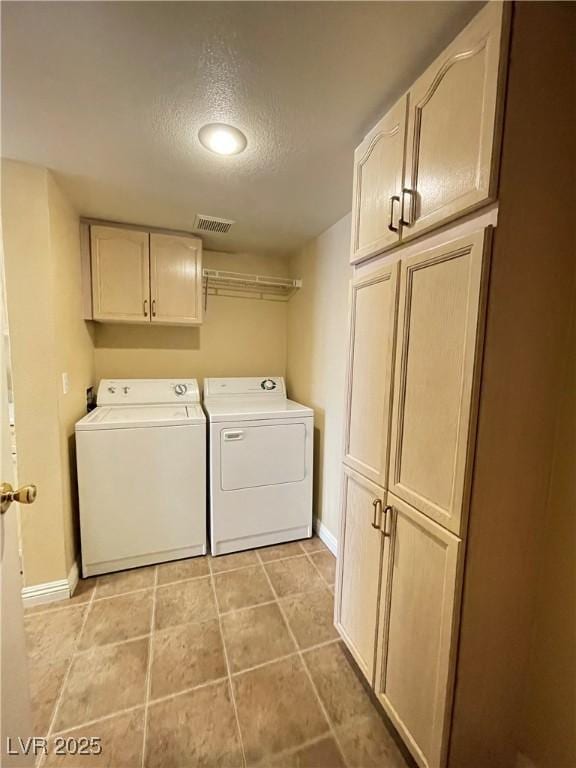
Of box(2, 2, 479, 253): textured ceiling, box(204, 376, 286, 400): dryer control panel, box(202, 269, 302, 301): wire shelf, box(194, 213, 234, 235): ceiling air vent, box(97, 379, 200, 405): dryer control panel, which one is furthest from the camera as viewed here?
box(204, 376, 286, 400): dryer control panel

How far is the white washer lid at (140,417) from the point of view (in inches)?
77.2

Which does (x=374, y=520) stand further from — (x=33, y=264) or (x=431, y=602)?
(x=33, y=264)

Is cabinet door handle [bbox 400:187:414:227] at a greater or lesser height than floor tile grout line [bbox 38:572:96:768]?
greater

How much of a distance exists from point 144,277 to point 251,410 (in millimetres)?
1230

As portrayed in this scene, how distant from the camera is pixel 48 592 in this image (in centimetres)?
180

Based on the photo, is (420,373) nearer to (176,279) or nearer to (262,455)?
(262,455)

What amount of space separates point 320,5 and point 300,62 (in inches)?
7.0

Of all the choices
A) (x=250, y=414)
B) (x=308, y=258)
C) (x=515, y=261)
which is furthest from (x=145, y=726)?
(x=308, y=258)

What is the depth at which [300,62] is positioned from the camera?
3.33 feet

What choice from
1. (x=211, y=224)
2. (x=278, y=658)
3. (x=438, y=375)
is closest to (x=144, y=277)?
(x=211, y=224)

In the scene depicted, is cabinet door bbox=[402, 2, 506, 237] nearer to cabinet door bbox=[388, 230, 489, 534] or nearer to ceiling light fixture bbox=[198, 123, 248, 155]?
cabinet door bbox=[388, 230, 489, 534]

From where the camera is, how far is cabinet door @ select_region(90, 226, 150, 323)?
7.31 feet

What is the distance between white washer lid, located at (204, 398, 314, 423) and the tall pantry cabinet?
98 cm

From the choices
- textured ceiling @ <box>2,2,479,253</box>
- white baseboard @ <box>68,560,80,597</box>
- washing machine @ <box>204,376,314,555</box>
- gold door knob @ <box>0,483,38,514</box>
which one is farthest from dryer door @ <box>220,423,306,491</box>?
textured ceiling @ <box>2,2,479,253</box>
